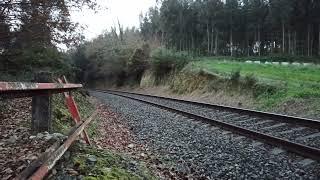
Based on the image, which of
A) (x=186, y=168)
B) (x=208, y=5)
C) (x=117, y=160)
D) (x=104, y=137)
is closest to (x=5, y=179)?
(x=117, y=160)

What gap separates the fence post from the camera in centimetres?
506

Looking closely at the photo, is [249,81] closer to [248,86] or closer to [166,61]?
[248,86]

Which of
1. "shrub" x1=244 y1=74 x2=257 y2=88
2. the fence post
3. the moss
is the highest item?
the fence post

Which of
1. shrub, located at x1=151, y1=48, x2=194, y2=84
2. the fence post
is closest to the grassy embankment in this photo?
shrub, located at x1=151, y1=48, x2=194, y2=84

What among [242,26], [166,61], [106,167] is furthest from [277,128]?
[242,26]

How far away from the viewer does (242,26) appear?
74.8 m

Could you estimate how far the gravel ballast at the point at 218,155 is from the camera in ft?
19.9

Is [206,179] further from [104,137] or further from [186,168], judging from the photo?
[104,137]

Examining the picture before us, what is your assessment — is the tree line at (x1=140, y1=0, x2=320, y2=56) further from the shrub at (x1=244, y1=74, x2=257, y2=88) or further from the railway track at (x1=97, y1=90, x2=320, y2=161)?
the railway track at (x1=97, y1=90, x2=320, y2=161)

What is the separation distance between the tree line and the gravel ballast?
5144cm

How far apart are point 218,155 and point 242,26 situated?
7008 centimetres

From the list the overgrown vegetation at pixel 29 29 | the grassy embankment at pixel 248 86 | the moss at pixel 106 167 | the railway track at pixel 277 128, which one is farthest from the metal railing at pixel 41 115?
the grassy embankment at pixel 248 86

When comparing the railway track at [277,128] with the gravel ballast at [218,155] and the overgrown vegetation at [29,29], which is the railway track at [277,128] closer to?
the gravel ballast at [218,155]

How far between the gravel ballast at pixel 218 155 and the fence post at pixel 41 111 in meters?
2.25
